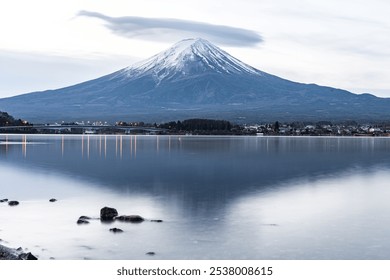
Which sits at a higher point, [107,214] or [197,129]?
[197,129]

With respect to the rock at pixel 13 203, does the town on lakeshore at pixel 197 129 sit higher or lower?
higher

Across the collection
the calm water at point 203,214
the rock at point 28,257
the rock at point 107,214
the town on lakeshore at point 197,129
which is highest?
the town on lakeshore at point 197,129

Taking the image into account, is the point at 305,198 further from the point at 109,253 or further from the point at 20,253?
the point at 20,253

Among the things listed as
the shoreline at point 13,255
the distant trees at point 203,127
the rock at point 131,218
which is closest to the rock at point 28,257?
the shoreline at point 13,255

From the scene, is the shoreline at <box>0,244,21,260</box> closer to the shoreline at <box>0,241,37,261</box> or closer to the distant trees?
the shoreline at <box>0,241,37,261</box>

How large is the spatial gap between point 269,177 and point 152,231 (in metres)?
13.3

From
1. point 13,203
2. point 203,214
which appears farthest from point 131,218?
point 13,203

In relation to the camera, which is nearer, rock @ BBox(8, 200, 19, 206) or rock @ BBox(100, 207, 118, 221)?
rock @ BBox(100, 207, 118, 221)

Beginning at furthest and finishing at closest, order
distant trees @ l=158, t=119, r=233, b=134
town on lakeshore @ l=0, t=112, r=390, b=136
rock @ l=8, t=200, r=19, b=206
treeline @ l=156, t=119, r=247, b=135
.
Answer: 1. distant trees @ l=158, t=119, r=233, b=134
2. treeline @ l=156, t=119, r=247, b=135
3. town on lakeshore @ l=0, t=112, r=390, b=136
4. rock @ l=8, t=200, r=19, b=206

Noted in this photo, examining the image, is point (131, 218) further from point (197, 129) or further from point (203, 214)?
point (197, 129)

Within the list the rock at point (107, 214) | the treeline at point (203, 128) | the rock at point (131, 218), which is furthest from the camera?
the treeline at point (203, 128)

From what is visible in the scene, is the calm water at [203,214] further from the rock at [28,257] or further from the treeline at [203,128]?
the treeline at [203,128]

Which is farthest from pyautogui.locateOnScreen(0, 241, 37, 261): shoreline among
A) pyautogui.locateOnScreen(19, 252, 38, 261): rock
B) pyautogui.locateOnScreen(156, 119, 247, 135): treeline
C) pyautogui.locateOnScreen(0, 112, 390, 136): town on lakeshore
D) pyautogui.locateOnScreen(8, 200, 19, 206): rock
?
pyautogui.locateOnScreen(156, 119, 247, 135): treeline
